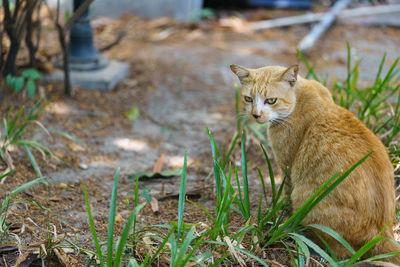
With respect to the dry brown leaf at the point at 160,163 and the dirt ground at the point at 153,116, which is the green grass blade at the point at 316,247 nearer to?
the dirt ground at the point at 153,116

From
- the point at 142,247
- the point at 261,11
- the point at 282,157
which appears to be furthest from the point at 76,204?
the point at 261,11

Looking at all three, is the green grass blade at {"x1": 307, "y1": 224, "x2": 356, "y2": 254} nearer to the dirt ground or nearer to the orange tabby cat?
the orange tabby cat

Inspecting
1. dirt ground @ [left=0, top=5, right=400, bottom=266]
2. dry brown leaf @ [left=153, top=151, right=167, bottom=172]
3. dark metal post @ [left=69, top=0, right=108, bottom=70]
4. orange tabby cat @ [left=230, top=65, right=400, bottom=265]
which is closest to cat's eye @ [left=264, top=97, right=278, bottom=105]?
orange tabby cat @ [left=230, top=65, right=400, bottom=265]

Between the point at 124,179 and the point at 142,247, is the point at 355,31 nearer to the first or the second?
the point at 124,179

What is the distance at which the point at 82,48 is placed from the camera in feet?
15.8

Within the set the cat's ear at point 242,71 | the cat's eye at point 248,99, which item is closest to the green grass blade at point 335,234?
the cat's eye at point 248,99

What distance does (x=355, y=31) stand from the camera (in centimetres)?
745

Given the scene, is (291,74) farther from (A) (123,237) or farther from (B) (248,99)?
(A) (123,237)

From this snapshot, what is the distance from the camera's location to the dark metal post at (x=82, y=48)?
15.5ft

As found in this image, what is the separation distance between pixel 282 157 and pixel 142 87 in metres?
2.71

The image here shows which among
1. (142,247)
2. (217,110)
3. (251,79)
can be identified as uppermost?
(251,79)

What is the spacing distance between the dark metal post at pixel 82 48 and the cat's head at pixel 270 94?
2.73 meters

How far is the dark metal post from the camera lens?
15.5ft

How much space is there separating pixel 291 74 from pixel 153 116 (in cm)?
223
